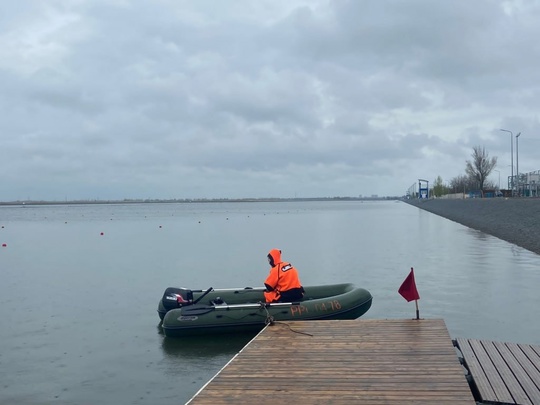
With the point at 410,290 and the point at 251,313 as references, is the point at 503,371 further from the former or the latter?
the point at 251,313

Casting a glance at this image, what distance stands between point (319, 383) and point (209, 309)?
5.53 meters

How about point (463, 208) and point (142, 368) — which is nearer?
point (142, 368)

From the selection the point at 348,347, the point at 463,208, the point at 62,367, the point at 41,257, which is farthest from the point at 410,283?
the point at 463,208

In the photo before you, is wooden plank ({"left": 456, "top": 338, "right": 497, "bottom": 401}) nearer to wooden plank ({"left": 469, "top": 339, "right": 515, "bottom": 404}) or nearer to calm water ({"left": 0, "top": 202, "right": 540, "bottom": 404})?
wooden plank ({"left": 469, "top": 339, "right": 515, "bottom": 404})

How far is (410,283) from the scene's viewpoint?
1055cm

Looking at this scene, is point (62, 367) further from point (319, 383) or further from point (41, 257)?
point (41, 257)

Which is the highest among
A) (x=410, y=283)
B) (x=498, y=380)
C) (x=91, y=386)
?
(x=410, y=283)

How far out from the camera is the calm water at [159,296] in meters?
10.5

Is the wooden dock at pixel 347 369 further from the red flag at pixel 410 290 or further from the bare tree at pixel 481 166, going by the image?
the bare tree at pixel 481 166

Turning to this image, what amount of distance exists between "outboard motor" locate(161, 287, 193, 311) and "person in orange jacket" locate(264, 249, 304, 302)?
214 centimetres

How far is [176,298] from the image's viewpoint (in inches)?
535

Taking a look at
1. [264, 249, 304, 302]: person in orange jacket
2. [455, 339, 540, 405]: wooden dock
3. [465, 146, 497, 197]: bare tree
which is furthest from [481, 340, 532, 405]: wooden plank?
[465, 146, 497, 197]: bare tree

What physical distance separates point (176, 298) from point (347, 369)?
6.60 meters

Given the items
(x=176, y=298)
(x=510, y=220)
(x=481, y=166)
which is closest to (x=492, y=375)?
(x=176, y=298)
